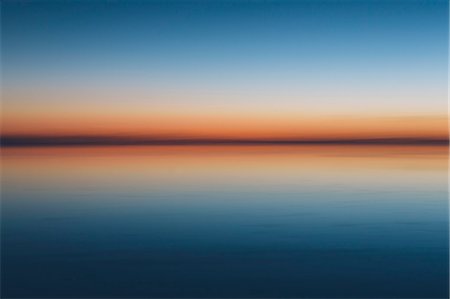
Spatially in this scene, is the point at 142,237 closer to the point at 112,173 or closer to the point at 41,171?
the point at 112,173

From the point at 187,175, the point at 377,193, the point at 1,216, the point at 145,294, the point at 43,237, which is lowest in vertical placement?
the point at 145,294

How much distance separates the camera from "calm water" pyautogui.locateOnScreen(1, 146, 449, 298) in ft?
16.6

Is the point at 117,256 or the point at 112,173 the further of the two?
the point at 112,173

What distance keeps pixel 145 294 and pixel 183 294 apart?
11.7 inches

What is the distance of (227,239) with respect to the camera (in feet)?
21.4

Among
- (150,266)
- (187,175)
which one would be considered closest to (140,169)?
(187,175)

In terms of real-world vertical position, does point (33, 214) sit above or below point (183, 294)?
above

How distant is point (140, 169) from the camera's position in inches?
620

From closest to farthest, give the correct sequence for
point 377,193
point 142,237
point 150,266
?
point 150,266 → point 142,237 → point 377,193

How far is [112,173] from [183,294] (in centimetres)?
974

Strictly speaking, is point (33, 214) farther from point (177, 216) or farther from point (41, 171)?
point (41, 171)

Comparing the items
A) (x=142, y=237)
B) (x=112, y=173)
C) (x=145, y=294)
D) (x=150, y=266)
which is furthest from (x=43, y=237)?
(x=112, y=173)

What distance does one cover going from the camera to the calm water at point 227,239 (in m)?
5.05

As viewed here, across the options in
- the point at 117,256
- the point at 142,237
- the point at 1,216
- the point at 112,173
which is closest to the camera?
the point at 117,256
